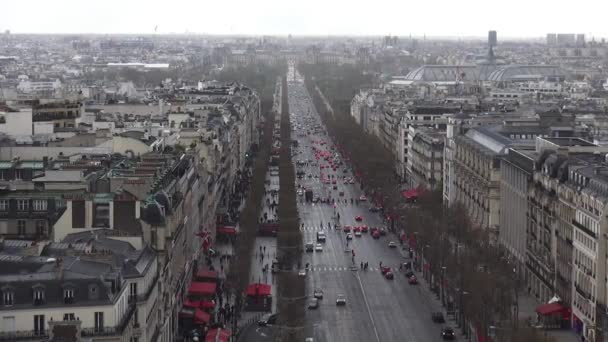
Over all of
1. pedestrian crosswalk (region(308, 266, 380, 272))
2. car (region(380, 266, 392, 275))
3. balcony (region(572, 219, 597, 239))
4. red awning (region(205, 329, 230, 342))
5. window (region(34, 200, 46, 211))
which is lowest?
pedestrian crosswalk (region(308, 266, 380, 272))

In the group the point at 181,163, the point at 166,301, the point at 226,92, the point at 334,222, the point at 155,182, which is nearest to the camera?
the point at 166,301

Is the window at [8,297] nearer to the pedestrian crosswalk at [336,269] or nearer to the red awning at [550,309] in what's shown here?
the red awning at [550,309]

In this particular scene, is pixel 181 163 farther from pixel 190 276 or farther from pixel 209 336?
pixel 209 336

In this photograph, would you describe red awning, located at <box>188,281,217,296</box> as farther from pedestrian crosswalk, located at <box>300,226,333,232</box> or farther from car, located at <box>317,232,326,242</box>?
pedestrian crosswalk, located at <box>300,226,333,232</box>

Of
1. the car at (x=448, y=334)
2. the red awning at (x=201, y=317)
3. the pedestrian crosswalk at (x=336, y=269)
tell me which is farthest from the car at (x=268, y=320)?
the pedestrian crosswalk at (x=336, y=269)

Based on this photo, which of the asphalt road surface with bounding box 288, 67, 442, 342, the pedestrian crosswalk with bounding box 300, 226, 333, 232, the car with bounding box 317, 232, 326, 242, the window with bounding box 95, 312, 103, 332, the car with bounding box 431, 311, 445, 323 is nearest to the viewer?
the window with bounding box 95, 312, 103, 332

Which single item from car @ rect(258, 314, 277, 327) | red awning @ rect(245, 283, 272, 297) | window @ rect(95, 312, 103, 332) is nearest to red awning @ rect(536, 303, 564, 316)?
car @ rect(258, 314, 277, 327)

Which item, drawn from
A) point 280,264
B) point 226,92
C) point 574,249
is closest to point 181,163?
point 280,264
